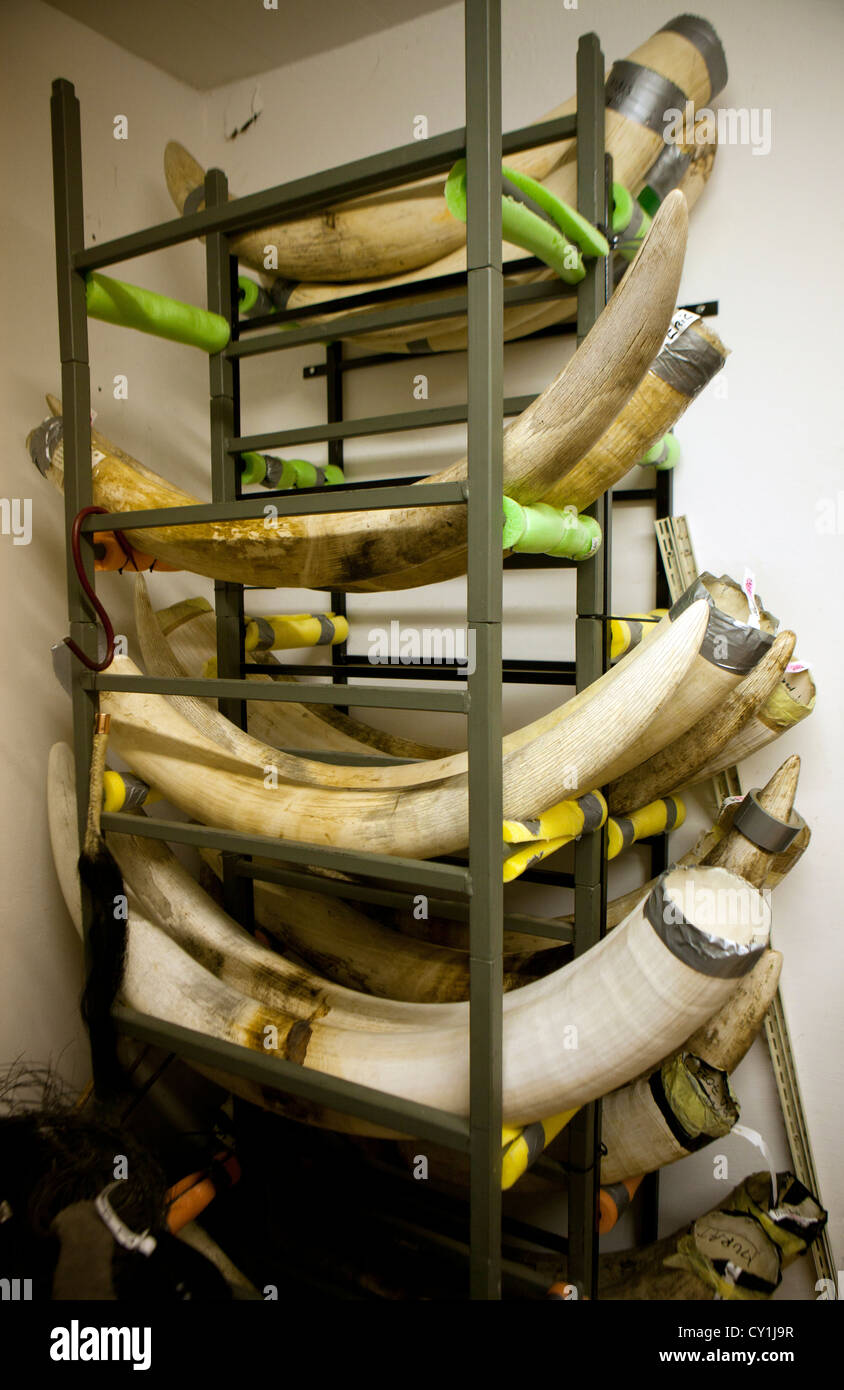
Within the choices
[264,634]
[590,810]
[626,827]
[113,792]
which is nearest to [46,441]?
[264,634]

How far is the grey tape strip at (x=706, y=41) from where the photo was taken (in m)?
1.57

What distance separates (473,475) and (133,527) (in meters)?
0.55

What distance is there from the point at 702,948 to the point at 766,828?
0.58m

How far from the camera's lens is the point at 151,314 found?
1.44 m

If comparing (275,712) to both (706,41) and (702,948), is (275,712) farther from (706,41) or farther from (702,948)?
(706,41)

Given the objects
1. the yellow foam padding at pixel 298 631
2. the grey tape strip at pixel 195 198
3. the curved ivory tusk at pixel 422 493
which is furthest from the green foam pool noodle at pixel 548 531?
the grey tape strip at pixel 195 198

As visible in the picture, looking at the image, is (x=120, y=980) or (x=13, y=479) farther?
(x=13, y=479)

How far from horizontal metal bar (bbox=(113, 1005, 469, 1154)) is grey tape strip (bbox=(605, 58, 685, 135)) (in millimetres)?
→ 1584

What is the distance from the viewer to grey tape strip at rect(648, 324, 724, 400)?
1.26 meters

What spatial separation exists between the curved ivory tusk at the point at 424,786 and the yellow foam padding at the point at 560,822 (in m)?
0.03

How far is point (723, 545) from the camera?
70.6 inches

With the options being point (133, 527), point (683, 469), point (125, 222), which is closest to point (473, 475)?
point (133, 527)

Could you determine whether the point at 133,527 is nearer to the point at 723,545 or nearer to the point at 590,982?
the point at 590,982

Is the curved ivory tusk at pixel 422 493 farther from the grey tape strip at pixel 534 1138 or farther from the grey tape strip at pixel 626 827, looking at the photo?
the grey tape strip at pixel 534 1138
